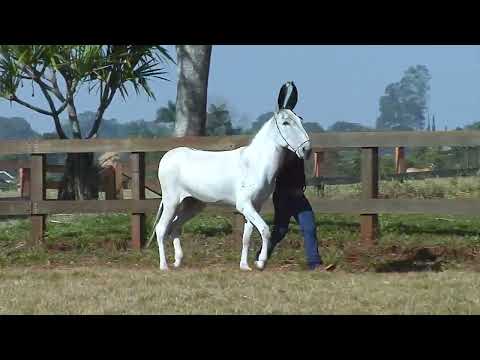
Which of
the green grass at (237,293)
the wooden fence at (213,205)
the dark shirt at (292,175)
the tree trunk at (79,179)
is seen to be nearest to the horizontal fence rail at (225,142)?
the wooden fence at (213,205)

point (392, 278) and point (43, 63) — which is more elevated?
point (43, 63)

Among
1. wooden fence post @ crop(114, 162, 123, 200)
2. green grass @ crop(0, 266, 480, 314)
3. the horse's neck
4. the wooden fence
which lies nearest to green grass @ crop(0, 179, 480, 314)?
green grass @ crop(0, 266, 480, 314)

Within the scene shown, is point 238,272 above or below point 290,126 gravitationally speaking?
below

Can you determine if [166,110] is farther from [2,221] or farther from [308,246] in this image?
[308,246]

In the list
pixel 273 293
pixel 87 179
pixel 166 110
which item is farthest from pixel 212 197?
pixel 166 110

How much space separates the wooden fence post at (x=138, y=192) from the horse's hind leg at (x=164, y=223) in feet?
6.18

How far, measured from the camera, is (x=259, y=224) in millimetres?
7668

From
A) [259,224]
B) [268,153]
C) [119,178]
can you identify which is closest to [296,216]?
[259,224]

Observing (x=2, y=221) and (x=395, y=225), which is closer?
(x=395, y=225)

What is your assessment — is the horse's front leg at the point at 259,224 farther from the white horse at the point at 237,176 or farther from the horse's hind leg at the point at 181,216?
the horse's hind leg at the point at 181,216

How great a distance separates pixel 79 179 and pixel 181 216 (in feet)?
19.3

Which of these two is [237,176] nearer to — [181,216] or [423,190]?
[181,216]

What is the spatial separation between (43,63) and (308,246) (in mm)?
7827

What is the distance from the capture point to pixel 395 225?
10.6m
